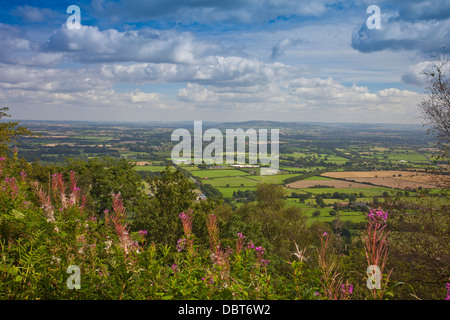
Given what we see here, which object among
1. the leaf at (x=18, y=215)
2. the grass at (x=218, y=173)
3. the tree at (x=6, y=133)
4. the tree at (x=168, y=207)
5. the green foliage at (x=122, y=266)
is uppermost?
the tree at (x=6, y=133)

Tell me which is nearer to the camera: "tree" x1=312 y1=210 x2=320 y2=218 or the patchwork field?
"tree" x1=312 y1=210 x2=320 y2=218

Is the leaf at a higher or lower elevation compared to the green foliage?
higher

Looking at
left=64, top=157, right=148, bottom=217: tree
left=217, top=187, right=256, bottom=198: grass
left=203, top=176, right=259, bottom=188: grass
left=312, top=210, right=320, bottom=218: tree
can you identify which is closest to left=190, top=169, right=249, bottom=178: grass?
left=203, top=176, right=259, bottom=188: grass

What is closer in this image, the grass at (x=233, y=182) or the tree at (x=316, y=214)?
the tree at (x=316, y=214)

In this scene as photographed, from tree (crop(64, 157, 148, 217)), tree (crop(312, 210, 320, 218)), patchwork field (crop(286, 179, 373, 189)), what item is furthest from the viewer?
Answer: patchwork field (crop(286, 179, 373, 189))

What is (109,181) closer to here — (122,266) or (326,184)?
(122,266)

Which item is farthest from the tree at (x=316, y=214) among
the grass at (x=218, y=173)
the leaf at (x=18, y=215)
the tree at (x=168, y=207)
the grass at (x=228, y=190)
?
the leaf at (x=18, y=215)

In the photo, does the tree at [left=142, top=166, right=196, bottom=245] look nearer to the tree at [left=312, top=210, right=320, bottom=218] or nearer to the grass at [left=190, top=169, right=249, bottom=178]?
the tree at [left=312, top=210, right=320, bottom=218]

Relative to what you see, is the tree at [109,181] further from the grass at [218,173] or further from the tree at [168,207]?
the grass at [218,173]

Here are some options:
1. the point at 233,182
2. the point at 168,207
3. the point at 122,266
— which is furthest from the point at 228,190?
the point at 122,266

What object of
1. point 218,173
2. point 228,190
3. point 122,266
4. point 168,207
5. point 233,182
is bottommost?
point 228,190

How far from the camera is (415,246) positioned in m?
9.64

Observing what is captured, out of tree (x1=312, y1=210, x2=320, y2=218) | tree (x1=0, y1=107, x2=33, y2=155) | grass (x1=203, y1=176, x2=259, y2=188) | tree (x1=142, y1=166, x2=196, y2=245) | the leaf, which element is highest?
tree (x1=0, y1=107, x2=33, y2=155)

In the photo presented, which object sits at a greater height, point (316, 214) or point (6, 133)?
point (6, 133)
